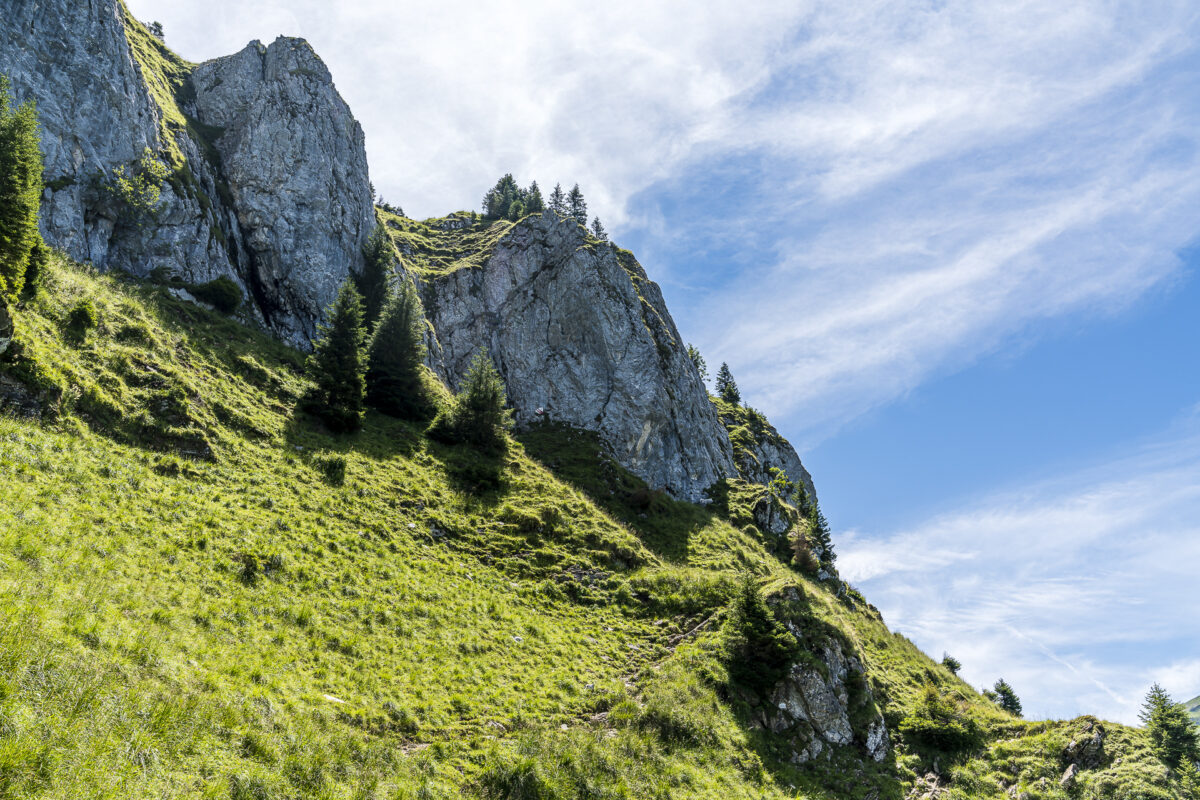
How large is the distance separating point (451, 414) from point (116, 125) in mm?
38356

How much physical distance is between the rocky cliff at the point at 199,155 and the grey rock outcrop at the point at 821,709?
51745 millimetres

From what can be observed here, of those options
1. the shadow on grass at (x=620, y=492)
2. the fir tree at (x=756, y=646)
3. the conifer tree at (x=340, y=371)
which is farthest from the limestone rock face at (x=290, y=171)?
the fir tree at (x=756, y=646)

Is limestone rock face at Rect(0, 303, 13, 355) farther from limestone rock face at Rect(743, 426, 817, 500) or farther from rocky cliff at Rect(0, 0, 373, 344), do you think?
limestone rock face at Rect(743, 426, 817, 500)

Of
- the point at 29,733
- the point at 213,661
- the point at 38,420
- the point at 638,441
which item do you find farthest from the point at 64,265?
the point at 638,441

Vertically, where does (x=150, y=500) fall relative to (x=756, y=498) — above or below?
below

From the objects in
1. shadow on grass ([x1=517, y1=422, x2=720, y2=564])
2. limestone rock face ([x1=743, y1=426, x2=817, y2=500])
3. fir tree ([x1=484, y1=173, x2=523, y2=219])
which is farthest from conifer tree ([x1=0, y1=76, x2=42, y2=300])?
fir tree ([x1=484, y1=173, x2=523, y2=219])

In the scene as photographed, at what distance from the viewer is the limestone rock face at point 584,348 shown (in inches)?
2367

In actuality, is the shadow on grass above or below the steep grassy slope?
above

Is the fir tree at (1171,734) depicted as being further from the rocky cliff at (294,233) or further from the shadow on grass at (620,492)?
the rocky cliff at (294,233)

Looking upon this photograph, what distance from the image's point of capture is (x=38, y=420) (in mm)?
20047

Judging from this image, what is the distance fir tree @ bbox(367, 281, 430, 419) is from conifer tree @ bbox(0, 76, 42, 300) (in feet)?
70.3

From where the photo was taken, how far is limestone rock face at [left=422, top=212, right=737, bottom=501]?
6012 centimetres

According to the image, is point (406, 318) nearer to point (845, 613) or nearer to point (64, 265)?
point (64, 265)

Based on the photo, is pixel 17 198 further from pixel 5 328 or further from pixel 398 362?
pixel 398 362
